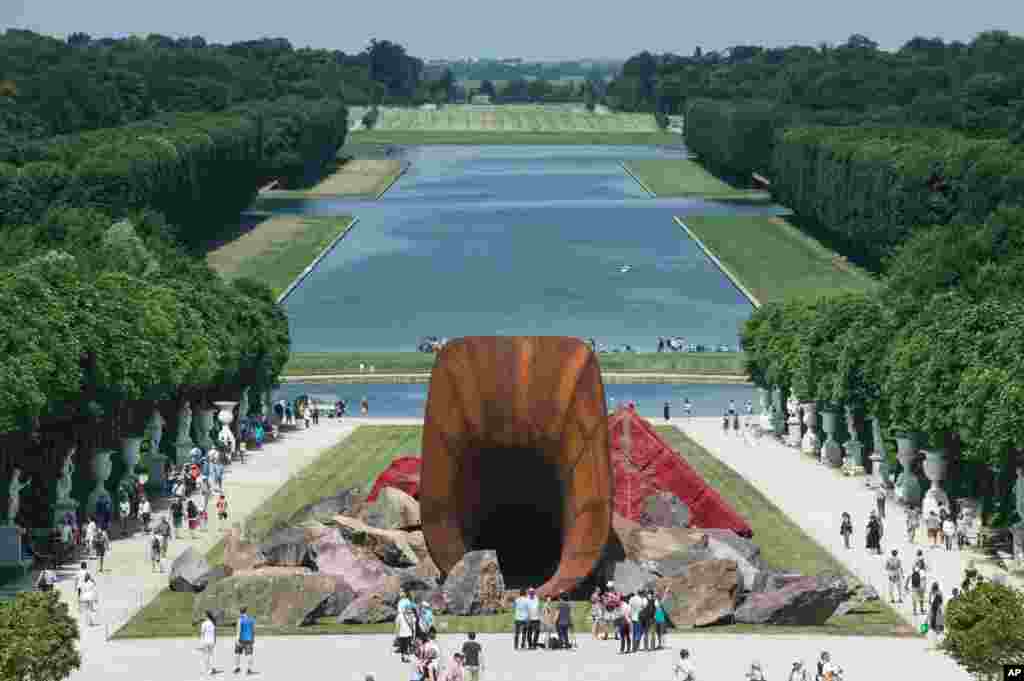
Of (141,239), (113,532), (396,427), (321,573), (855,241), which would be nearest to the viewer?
(321,573)

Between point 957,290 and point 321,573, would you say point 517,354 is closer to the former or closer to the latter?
point 321,573

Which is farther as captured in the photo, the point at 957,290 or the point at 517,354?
the point at 957,290

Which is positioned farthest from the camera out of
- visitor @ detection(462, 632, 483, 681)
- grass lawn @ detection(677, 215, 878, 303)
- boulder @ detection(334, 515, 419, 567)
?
grass lawn @ detection(677, 215, 878, 303)

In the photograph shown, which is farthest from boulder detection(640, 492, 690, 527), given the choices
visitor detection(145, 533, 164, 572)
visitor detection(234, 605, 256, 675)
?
visitor detection(234, 605, 256, 675)

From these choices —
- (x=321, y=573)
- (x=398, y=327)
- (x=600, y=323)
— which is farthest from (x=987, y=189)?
(x=321, y=573)

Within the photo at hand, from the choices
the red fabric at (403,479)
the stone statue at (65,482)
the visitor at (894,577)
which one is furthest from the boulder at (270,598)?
the stone statue at (65,482)

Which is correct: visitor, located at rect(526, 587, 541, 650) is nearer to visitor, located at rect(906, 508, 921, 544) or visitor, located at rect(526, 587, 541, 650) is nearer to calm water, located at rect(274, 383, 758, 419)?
visitor, located at rect(906, 508, 921, 544)

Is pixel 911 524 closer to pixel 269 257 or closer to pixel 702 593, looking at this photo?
pixel 702 593

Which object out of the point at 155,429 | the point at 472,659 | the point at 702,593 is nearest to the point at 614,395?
the point at 155,429
